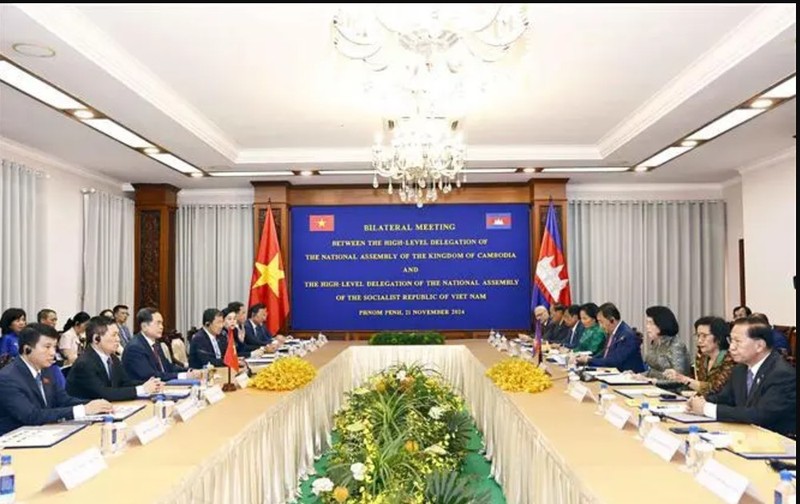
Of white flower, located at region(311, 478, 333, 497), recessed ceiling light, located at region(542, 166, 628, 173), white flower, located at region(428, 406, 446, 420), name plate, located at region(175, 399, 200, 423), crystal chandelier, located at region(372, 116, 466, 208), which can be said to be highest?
recessed ceiling light, located at region(542, 166, 628, 173)

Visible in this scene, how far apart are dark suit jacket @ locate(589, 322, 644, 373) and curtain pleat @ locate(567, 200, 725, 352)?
4.18 metres

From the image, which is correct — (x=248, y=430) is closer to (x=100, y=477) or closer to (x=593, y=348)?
(x=100, y=477)

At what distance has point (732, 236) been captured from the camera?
970 cm

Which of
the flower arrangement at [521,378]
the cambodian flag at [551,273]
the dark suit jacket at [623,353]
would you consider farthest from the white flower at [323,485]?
the cambodian flag at [551,273]

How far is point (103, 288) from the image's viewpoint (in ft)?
28.1

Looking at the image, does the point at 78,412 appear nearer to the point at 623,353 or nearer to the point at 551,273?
the point at 623,353

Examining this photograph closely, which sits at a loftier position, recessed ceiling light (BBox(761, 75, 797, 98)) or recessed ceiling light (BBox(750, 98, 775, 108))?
recessed ceiling light (BBox(761, 75, 797, 98))

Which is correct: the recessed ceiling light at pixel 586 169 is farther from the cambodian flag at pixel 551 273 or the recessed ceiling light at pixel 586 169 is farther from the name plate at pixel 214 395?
the name plate at pixel 214 395

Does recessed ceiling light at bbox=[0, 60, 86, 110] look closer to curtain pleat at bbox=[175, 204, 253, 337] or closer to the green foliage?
the green foliage

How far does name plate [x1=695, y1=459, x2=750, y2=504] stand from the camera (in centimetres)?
194

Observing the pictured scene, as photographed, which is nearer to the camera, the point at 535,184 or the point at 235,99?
the point at 235,99

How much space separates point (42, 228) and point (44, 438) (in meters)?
5.10

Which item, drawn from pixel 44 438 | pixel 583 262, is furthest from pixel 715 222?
pixel 44 438

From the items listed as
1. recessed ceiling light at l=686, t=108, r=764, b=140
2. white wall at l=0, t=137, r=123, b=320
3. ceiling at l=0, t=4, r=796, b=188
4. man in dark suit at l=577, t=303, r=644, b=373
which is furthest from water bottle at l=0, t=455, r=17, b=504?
white wall at l=0, t=137, r=123, b=320
